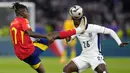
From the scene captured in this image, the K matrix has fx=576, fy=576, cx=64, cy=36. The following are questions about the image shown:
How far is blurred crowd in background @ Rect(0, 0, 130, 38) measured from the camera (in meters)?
36.0

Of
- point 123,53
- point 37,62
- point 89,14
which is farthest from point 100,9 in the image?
point 37,62

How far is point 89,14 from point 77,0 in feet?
4.97

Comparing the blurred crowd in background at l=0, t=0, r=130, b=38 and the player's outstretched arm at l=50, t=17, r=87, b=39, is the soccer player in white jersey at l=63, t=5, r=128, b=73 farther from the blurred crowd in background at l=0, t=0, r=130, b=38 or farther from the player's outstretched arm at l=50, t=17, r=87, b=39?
the blurred crowd in background at l=0, t=0, r=130, b=38

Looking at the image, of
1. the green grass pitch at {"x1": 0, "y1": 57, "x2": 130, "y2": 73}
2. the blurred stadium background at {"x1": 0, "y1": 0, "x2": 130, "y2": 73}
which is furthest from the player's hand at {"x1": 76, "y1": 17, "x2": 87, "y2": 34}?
the blurred stadium background at {"x1": 0, "y1": 0, "x2": 130, "y2": 73}

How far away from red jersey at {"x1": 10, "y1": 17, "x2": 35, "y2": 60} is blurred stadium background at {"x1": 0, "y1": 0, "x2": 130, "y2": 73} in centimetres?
966

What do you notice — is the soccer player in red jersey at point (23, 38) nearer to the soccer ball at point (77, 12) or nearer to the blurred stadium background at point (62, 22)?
the soccer ball at point (77, 12)

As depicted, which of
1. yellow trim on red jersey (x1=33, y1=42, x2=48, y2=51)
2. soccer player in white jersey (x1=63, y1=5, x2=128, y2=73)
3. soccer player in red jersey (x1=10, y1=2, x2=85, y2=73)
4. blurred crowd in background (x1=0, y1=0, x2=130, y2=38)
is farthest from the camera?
blurred crowd in background (x1=0, y1=0, x2=130, y2=38)

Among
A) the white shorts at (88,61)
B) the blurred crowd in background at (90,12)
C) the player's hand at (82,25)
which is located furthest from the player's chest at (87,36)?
the blurred crowd in background at (90,12)

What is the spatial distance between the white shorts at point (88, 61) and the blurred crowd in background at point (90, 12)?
794 inches

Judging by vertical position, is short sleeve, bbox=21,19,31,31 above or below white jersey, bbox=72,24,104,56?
above

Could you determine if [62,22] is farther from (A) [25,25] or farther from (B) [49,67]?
(A) [25,25]

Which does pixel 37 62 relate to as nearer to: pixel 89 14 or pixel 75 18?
pixel 75 18

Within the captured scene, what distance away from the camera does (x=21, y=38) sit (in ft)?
48.2

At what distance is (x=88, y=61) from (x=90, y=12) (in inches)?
879
